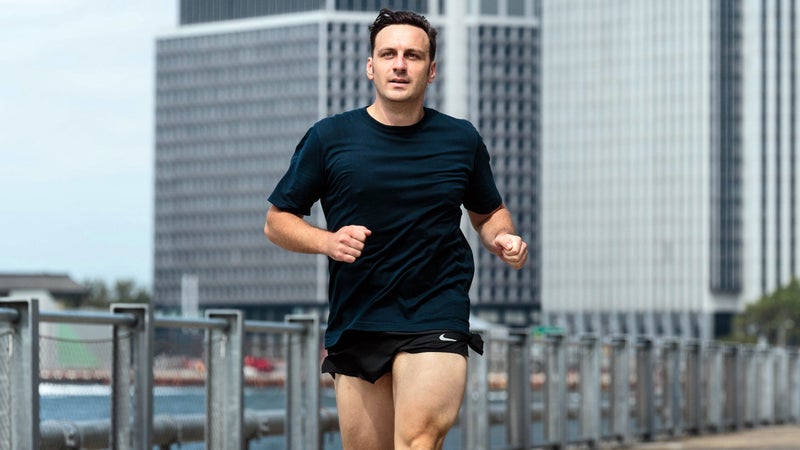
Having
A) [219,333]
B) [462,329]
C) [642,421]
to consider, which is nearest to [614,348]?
[642,421]

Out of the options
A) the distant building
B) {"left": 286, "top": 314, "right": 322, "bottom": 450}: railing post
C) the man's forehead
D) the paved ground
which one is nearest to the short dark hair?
the man's forehead

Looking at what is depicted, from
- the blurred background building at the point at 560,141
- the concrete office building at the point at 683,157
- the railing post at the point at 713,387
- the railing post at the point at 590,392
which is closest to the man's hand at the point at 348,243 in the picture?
the railing post at the point at 590,392

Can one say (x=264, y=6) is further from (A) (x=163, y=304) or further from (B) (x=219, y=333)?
(B) (x=219, y=333)

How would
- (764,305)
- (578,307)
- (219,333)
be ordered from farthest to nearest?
(578,307)
(764,305)
(219,333)

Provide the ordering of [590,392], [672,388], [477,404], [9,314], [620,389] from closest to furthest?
[9,314] < [477,404] < [590,392] < [620,389] < [672,388]

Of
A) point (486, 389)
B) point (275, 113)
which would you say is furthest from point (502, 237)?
point (275, 113)

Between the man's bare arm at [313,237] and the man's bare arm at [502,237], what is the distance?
421 mm

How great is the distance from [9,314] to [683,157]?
135m

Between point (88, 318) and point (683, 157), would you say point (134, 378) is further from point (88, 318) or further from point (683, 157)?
point (683, 157)

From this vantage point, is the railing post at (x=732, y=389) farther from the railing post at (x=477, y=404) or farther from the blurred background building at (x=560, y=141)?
the blurred background building at (x=560, y=141)

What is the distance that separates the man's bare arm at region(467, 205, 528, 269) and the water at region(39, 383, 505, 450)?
3.16 m

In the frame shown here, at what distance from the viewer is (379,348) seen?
5102 millimetres

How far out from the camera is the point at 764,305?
443 feet

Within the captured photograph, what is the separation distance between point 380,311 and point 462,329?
0.24 metres
